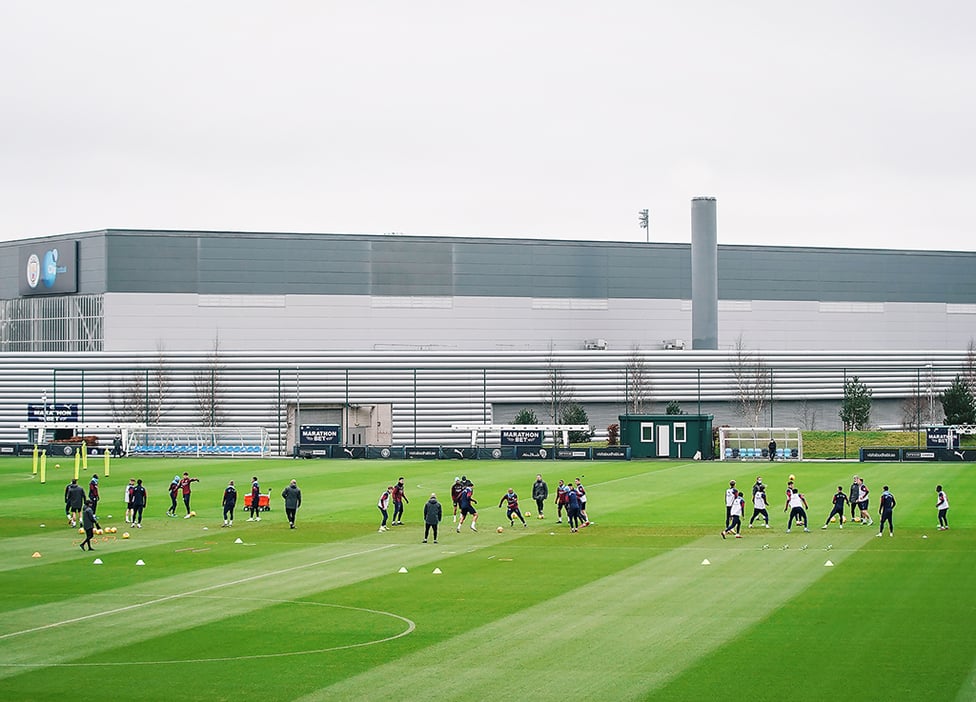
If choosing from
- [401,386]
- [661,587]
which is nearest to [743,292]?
[401,386]

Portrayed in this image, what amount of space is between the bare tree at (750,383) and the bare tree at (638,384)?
8.54m

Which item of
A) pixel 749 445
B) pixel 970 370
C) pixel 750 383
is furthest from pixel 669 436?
pixel 970 370

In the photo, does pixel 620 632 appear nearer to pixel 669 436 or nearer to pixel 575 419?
pixel 669 436

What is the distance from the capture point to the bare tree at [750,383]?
415ft

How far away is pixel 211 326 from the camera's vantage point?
413ft

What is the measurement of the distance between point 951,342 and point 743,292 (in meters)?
25.2

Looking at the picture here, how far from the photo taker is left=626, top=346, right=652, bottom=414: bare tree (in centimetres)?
12581

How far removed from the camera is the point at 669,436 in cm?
9081

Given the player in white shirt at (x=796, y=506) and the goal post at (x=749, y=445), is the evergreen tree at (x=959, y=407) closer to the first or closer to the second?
the goal post at (x=749, y=445)

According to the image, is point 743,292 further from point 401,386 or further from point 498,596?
point 498,596

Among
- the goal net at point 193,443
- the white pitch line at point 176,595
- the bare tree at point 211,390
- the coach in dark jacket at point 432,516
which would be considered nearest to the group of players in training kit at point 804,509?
the coach in dark jacket at point 432,516

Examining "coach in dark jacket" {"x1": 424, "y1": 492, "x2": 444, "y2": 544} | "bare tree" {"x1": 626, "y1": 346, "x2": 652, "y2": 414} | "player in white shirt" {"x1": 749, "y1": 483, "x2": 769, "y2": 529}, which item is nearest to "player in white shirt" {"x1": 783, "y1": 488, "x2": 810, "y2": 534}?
"player in white shirt" {"x1": 749, "y1": 483, "x2": 769, "y2": 529}

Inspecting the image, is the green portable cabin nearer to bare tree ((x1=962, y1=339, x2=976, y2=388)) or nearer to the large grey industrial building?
the large grey industrial building

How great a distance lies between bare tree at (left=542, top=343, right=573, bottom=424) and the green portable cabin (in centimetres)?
3147
